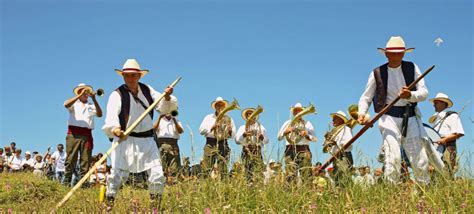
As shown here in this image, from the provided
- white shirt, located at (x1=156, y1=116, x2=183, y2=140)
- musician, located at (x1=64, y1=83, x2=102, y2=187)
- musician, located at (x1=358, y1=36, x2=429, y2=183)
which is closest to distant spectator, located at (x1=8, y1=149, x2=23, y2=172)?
musician, located at (x1=64, y1=83, x2=102, y2=187)

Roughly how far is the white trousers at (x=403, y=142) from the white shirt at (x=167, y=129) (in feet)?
20.8

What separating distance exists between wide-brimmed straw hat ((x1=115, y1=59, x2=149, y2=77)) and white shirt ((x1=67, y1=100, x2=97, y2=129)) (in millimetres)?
4430

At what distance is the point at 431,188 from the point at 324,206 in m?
1.14

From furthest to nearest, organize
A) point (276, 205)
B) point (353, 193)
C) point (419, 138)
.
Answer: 1. point (419, 138)
2. point (353, 193)
3. point (276, 205)

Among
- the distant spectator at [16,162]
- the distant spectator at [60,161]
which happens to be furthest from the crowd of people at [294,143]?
the distant spectator at [16,162]

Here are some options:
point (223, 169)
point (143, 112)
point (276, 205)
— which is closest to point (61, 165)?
point (143, 112)

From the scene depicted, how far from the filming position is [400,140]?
253 inches

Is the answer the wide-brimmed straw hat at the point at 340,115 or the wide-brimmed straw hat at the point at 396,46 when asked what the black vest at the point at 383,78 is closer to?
the wide-brimmed straw hat at the point at 396,46

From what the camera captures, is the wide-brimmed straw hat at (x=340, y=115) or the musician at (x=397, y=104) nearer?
the musician at (x=397, y=104)

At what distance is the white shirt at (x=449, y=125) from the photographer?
29.1ft

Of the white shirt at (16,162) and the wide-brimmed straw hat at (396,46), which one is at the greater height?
the wide-brimmed straw hat at (396,46)

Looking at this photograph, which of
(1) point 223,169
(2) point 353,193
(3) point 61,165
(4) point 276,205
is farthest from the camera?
(3) point 61,165

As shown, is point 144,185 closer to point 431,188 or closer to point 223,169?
point 223,169

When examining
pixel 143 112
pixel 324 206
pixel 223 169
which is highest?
pixel 143 112
